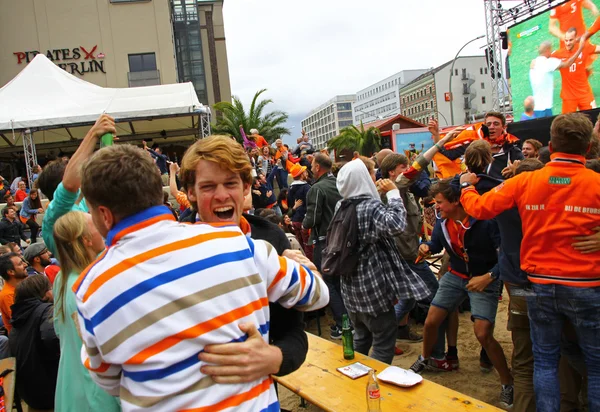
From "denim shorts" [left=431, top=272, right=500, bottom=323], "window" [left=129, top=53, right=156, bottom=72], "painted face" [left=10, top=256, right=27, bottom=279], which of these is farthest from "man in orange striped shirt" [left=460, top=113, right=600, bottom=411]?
"window" [left=129, top=53, right=156, bottom=72]

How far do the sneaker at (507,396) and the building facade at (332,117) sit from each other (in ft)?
476

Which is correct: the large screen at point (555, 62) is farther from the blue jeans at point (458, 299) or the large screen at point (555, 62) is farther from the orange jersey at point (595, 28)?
the blue jeans at point (458, 299)

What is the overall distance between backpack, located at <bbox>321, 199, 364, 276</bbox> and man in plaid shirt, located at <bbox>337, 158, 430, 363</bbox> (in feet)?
0.14

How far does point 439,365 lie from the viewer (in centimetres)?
437

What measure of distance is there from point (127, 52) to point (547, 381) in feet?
83.4

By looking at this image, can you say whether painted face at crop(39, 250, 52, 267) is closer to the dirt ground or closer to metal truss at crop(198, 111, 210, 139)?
the dirt ground

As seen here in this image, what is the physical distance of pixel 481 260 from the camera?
12.1 ft

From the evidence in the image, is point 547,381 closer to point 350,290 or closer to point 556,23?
point 350,290

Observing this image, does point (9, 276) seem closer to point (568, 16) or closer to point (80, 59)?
point (568, 16)

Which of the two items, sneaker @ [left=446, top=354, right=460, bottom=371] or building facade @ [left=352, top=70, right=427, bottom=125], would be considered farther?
building facade @ [left=352, top=70, right=427, bottom=125]

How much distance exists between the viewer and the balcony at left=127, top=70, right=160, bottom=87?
77.8ft

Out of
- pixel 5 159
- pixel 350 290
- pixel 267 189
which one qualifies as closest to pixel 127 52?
pixel 5 159

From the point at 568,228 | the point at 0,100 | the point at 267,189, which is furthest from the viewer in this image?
the point at 0,100

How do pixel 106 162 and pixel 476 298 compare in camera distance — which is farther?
pixel 476 298
